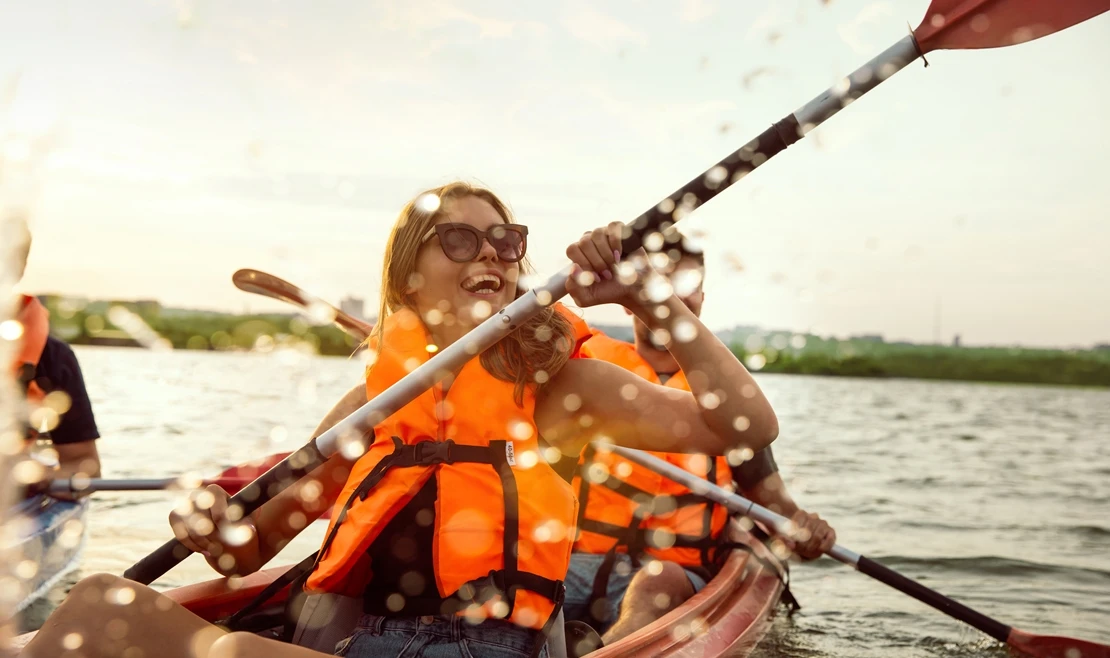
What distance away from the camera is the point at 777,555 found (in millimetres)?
4188

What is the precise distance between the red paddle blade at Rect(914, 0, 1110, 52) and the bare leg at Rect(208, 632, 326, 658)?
1.87m

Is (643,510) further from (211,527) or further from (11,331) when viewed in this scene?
(11,331)

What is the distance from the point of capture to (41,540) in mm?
4633

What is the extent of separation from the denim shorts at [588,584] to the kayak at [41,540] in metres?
3.03

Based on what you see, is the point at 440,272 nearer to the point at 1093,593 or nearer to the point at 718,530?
the point at 718,530

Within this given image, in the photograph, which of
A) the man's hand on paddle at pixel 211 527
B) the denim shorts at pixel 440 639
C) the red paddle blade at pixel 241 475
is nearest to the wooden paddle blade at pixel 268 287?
the red paddle blade at pixel 241 475

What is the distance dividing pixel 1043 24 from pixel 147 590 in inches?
95.2

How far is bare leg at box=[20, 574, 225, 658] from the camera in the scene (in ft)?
5.91

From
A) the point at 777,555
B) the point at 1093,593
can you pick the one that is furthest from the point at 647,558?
the point at 1093,593

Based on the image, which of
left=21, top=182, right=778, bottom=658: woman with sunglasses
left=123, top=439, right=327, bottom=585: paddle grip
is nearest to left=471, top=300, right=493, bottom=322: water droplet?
left=21, top=182, right=778, bottom=658: woman with sunglasses

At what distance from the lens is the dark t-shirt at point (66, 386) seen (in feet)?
15.6

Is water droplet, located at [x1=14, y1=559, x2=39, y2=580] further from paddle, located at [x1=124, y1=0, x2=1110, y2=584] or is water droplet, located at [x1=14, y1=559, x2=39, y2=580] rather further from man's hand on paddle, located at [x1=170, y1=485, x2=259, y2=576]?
paddle, located at [x1=124, y1=0, x2=1110, y2=584]

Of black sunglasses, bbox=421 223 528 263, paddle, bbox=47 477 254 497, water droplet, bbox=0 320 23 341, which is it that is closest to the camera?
black sunglasses, bbox=421 223 528 263

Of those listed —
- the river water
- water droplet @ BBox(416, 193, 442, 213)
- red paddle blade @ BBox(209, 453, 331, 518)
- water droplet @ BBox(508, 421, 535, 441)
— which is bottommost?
the river water
